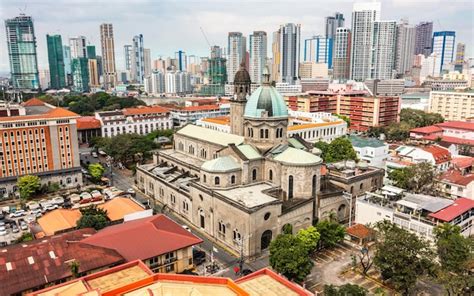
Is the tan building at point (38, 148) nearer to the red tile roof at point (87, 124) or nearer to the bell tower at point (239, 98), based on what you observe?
the bell tower at point (239, 98)

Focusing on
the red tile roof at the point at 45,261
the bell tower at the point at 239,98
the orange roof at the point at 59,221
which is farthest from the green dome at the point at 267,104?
the orange roof at the point at 59,221

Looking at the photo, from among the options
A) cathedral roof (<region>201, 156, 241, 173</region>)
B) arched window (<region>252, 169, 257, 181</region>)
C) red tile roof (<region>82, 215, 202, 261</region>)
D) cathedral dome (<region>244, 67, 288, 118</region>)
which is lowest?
red tile roof (<region>82, 215, 202, 261</region>)

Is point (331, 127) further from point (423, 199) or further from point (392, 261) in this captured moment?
point (392, 261)

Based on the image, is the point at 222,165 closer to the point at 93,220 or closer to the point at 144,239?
the point at 144,239

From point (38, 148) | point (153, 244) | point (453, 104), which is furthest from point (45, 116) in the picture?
point (453, 104)

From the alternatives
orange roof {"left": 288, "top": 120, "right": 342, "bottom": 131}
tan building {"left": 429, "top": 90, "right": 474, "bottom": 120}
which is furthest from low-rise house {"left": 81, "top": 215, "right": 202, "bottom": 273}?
tan building {"left": 429, "top": 90, "right": 474, "bottom": 120}

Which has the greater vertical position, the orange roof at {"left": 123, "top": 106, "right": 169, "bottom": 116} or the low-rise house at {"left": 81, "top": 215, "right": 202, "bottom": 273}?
the orange roof at {"left": 123, "top": 106, "right": 169, "bottom": 116}

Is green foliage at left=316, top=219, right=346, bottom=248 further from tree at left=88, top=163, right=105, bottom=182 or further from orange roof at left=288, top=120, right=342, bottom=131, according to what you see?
tree at left=88, top=163, right=105, bottom=182
